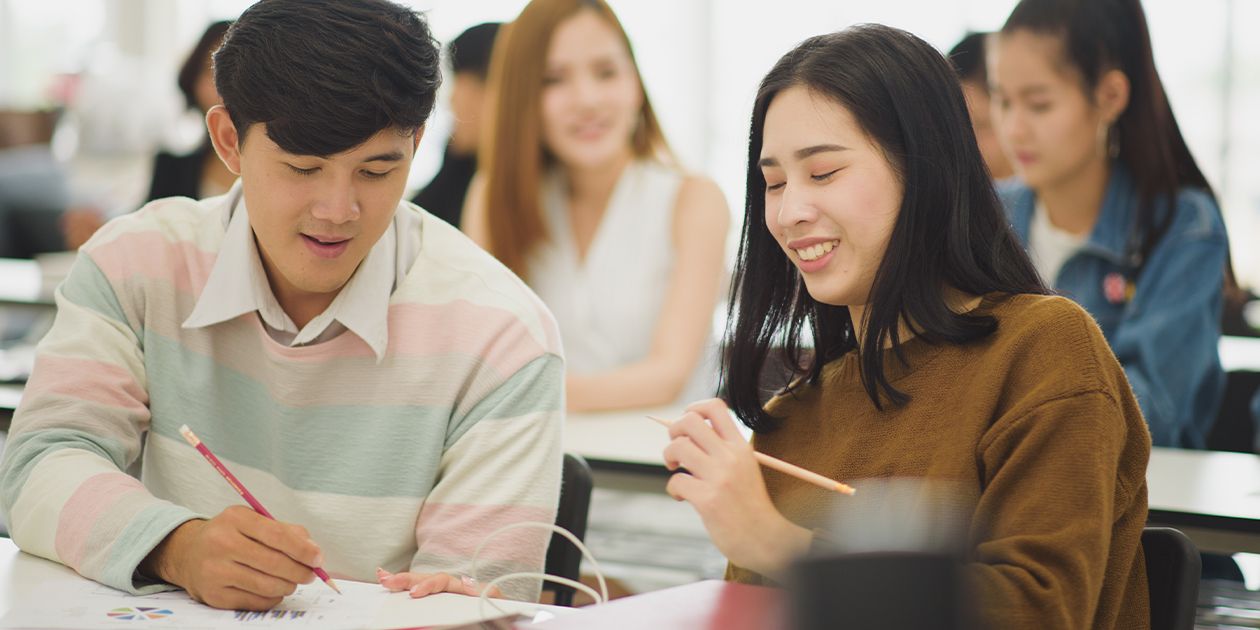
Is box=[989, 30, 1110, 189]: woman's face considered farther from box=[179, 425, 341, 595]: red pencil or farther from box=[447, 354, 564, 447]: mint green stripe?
box=[179, 425, 341, 595]: red pencil

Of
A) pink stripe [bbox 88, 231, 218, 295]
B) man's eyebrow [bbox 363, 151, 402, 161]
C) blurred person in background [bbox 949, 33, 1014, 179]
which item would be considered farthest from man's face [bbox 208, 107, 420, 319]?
blurred person in background [bbox 949, 33, 1014, 179]

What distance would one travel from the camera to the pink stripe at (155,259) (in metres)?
1.53

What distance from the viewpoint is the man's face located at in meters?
1.39

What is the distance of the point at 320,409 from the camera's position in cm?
150

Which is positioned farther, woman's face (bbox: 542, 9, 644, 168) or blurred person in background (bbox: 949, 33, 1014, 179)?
blurred person in background (bbox: 949, 33, 1014, 179)

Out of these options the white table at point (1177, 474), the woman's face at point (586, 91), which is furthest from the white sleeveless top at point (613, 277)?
the white table at point (1177, 474)

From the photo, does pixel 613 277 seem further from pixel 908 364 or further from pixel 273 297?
pixel 908 364

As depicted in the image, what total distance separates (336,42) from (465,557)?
1.84 feet

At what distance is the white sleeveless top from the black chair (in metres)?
1.18

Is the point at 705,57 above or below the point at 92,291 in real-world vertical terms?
above

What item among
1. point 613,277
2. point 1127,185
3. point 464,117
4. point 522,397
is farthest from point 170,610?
point 464,117

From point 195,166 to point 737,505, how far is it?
3070 mm

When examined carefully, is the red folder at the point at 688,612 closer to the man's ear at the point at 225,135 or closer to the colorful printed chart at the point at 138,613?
the colorful printed chart at the point at 138,613

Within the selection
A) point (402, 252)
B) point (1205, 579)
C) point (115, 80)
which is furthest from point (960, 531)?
point (115, 80)
